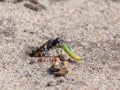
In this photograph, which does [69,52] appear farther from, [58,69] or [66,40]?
[66,40]

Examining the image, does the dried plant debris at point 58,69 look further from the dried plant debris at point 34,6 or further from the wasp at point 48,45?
the dried plant debris at point 34,6

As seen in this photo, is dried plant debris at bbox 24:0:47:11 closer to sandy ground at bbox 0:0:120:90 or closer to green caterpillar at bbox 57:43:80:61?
sandy ground at bbox 0:0:120:90

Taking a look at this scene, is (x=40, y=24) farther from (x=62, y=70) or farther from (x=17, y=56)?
(x=62, y=70)

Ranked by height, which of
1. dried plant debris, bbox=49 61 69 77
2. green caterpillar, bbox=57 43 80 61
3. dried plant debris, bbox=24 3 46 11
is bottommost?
dried plant debris, bbox=49 61 69 77

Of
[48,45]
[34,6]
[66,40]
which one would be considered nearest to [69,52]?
[48,45]

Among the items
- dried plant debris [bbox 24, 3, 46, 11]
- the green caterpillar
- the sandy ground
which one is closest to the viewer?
the sandy ground

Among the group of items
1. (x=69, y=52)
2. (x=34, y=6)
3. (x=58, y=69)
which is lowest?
(x=58, y=69)

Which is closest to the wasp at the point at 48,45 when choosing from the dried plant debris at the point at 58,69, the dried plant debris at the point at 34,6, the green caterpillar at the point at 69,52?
the green caterpillar at the point at 69,52

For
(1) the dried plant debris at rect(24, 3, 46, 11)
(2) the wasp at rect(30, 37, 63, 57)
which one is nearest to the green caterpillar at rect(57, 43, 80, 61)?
(2) the wasp at rect(30, 37, 63, 57)

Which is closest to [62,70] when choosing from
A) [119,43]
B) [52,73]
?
[52,73]
